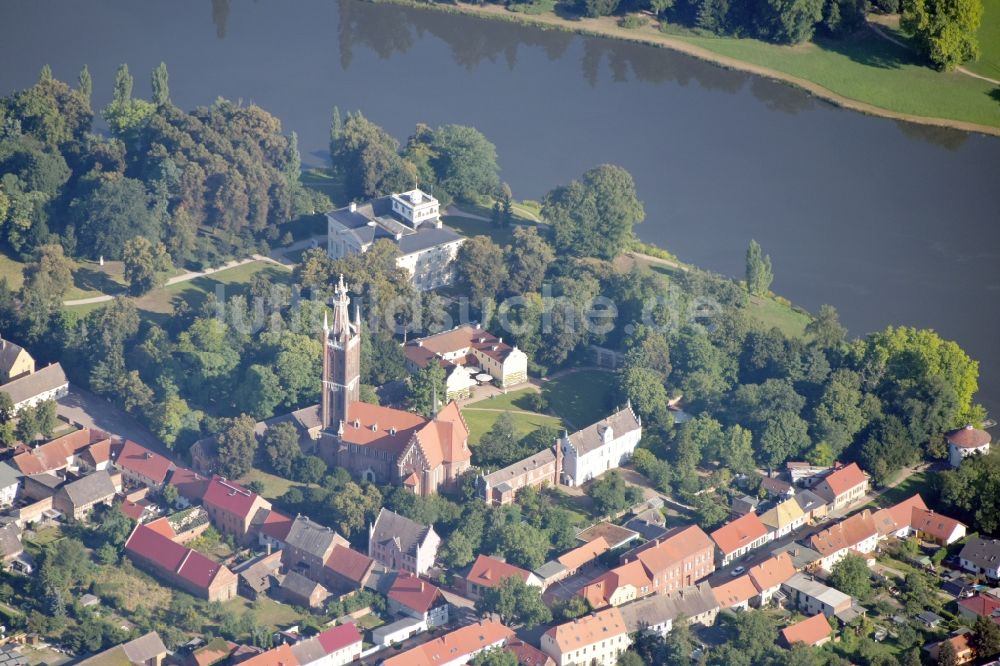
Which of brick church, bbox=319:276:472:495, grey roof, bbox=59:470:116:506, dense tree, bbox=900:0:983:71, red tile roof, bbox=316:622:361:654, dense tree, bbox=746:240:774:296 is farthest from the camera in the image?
dense tree, bbox=900:0:983:71

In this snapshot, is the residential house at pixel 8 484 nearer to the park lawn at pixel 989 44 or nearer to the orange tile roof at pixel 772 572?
the orange tile roof at pixel 772 572

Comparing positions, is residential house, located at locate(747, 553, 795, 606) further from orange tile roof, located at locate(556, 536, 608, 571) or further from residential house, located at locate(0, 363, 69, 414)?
residential house, located at locate(0, 363, 69, 414)

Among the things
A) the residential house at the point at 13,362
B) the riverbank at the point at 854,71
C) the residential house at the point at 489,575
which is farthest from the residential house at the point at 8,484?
the riverbank at the point at 854,71

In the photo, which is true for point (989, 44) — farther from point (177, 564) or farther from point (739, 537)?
point (177, 564)

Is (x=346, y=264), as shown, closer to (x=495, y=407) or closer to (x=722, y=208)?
(x=495, y=407)

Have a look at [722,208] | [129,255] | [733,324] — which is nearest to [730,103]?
[722,208]

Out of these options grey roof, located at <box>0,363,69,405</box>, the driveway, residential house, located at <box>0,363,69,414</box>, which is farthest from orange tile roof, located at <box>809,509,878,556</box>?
grey roof, located at <box>0,363,69,405</box>

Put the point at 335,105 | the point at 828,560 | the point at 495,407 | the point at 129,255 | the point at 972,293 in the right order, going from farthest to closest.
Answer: the point at 335,105
the point at 972,293
the point at 129,255
the point at 495,407
the point at 828,560
